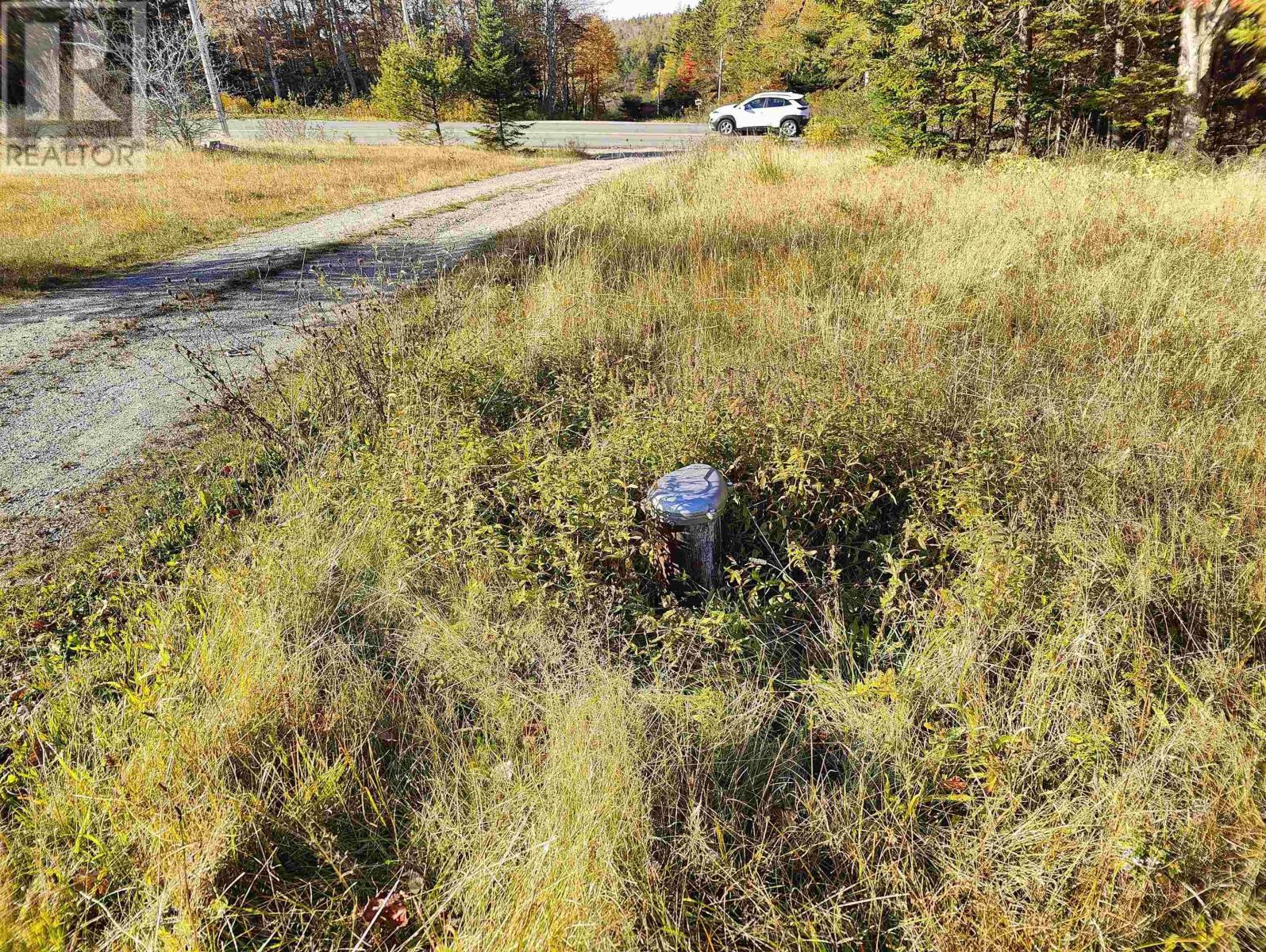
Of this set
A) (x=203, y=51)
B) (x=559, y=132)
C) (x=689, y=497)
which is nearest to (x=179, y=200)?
(x=689, y=497)

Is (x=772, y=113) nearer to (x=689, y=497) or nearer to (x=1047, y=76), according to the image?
(x=1047, y=76)

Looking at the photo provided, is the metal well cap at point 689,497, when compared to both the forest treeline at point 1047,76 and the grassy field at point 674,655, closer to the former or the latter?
the grassy field at point 674,655

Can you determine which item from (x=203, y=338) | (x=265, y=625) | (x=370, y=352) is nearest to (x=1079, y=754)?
(x=265, y=625)

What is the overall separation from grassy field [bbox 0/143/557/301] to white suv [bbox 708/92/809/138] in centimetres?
1055

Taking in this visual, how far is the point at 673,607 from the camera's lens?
270cm

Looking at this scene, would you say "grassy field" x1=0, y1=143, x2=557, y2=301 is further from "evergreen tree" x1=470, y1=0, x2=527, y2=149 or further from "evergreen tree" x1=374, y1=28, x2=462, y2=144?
"evergreen tree" x1=374, y1=28, x2=462, y2=144

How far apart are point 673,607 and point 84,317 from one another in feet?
21.2

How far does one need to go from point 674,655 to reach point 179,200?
1308 centimetres

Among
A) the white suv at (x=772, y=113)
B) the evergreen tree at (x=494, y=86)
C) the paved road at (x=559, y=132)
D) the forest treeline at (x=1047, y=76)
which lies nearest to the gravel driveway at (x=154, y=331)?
the forest treeline at (x=1047, y=76)

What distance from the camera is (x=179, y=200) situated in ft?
36.3

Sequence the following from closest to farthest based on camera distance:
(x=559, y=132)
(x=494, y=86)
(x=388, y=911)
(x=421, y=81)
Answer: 1. (x=388, y=911)
2. (x=494, y=86)
3. (x=421, y=81)
4. (x=559, y=132)

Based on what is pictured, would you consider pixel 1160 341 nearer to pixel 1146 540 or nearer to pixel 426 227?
pixel 1146 540

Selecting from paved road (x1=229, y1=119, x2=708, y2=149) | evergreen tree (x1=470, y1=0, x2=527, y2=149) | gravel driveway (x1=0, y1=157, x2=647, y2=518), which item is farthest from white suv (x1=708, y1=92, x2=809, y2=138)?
gravel driveway (x1=0, y1=157, x2=647, y2=518)

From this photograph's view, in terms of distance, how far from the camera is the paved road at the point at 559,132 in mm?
24812
